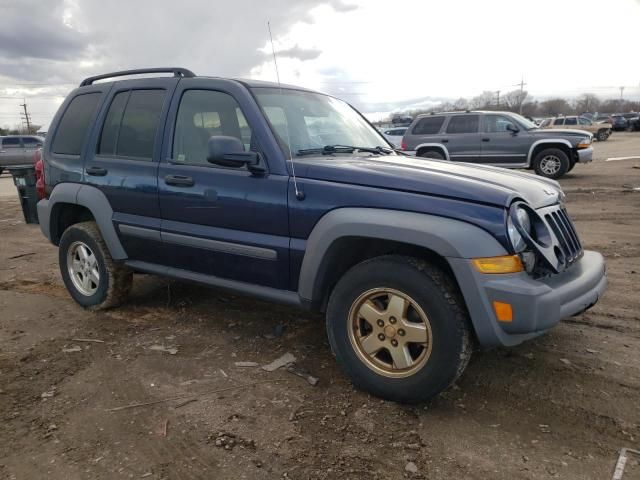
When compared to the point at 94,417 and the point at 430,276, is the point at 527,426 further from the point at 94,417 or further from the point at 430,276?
the point at 94,417

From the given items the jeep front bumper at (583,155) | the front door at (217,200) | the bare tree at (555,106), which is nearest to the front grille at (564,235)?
the front door at (217,200)

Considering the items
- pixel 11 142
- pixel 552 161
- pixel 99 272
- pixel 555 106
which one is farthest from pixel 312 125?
pixel 555 106

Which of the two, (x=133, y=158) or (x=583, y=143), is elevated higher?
(x=133, y=158)

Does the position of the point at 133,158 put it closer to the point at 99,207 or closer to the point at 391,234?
the point at 99,207

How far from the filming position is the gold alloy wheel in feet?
9.04

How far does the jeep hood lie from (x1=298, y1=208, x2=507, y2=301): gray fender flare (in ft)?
0.54

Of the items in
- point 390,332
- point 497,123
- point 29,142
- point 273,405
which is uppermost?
point 29,142

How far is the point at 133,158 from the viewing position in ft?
13.1

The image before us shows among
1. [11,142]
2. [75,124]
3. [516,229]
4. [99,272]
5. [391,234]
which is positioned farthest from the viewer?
[11,142]

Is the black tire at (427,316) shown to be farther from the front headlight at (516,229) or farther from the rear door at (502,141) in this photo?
the rear door at (502,141)

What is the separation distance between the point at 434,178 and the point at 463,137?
37.4 ft

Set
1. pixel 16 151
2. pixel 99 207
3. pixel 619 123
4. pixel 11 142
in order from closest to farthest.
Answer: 1. pixel 99 207
2. pixel 16 151
3. pixel 11 142
4. pixel 619 123

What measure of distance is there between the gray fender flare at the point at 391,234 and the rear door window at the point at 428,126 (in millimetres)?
11554

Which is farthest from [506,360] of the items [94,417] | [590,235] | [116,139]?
[590,235]
